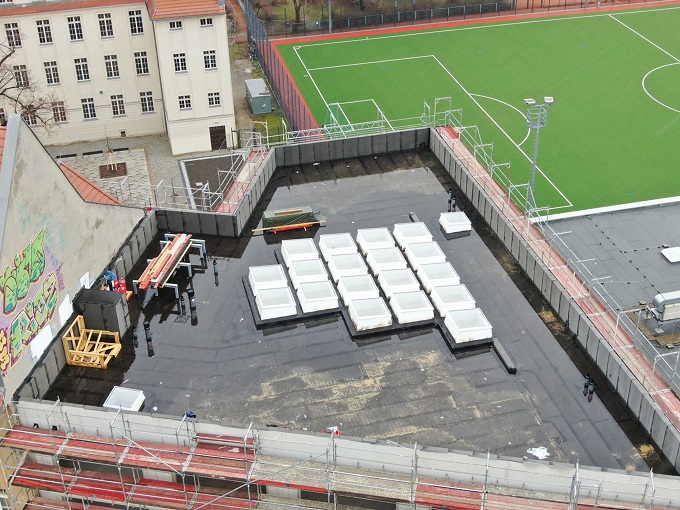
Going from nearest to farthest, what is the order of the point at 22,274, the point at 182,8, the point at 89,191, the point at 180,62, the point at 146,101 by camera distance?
1. the point at 22,274
2. the point at 89,191
3. the point at 182,8
4. the point at 180,62
5. the point at 146,101

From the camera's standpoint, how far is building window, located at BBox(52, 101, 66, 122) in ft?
283

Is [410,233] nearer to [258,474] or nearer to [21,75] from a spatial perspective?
[258,474]

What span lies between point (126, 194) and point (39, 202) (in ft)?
120

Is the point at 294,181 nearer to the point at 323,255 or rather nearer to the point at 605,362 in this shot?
the point at 323,255

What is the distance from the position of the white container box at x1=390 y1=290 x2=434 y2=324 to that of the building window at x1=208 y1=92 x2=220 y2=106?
40244 millimetres

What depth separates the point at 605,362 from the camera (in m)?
45.7

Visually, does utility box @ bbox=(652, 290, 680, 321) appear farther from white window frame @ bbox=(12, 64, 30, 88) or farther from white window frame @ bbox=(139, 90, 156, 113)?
white window frame @ bbox=(12, 64, 30, 88)

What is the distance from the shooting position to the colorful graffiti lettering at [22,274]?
4091cm

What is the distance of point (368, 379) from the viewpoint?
45562mm

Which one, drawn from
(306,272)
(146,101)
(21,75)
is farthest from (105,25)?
(306,272)

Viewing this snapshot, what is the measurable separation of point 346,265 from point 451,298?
601cm

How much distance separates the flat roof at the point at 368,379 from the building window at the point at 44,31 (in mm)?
37407

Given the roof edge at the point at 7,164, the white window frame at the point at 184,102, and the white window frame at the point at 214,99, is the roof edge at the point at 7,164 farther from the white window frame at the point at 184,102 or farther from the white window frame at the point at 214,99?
the white window frame at the point at 214,99

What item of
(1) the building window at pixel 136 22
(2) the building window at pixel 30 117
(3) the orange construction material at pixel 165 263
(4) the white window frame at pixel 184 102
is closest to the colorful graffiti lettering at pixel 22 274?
(3) the orange construction material at pixel 165 263
